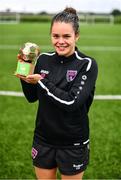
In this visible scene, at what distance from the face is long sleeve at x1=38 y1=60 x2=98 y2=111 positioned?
181 millimetres

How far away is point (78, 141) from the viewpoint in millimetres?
3676

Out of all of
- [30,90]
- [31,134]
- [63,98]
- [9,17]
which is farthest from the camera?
[9,17]

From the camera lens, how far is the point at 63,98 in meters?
3.47

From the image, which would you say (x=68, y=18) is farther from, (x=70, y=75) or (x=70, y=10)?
(x=70, y=75)

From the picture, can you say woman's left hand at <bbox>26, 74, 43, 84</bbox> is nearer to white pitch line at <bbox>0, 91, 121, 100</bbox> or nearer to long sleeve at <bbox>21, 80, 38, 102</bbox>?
long sleeve at <bbox>21, 80, 38, 102</bbox>

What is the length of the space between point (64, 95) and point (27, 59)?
378mm

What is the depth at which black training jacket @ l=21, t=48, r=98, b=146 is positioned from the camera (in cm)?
349

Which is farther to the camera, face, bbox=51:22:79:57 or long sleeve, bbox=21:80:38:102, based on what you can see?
long sleeve, bbox=21:80:38:102

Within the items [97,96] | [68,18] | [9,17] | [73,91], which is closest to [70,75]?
[73,91]

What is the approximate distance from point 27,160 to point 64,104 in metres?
2.78

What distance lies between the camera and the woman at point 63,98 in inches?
138

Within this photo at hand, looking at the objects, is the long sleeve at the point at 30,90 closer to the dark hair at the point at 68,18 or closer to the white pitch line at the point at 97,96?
the dark hair at the point at 68,18

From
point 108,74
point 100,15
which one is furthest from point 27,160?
point 100,15

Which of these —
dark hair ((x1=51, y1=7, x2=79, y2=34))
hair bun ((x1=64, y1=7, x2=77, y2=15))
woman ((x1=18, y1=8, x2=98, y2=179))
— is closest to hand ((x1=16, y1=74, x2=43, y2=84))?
woman ((x1=18, y1=8, x2=98, y2=179))
